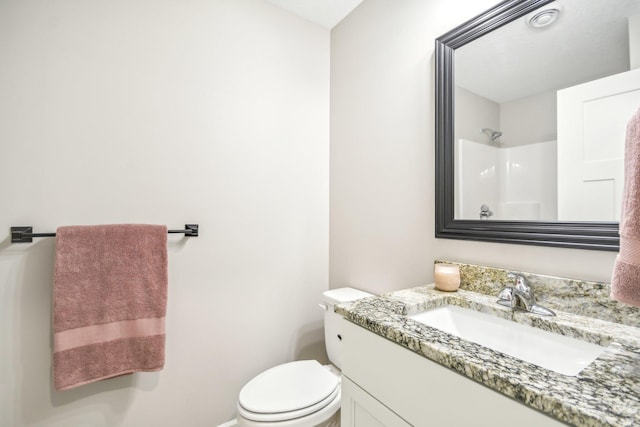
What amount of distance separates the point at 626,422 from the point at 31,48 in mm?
1903

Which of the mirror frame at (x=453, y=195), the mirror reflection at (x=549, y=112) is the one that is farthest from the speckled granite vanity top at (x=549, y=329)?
the mirror reflection at (x=549, y=112)

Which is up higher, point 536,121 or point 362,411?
point 536,121

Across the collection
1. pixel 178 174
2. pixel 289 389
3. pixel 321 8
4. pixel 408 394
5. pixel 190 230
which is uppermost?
pixel 321 8

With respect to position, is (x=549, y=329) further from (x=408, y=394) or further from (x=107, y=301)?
(x=107, y=301)

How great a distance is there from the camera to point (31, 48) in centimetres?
104

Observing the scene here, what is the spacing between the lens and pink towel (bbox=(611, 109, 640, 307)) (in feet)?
1.62

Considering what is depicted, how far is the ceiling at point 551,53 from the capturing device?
768mm

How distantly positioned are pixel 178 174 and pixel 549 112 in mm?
1501

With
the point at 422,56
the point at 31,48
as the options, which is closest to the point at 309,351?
the point at 422,56

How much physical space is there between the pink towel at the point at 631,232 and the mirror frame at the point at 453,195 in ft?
1.02

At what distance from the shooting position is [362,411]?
2.56 ft

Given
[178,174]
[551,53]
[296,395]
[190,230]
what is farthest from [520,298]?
[178,174]

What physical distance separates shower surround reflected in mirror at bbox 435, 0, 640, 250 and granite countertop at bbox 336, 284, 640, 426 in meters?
0.25

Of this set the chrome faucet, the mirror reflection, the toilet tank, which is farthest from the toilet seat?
the mirror reflection
